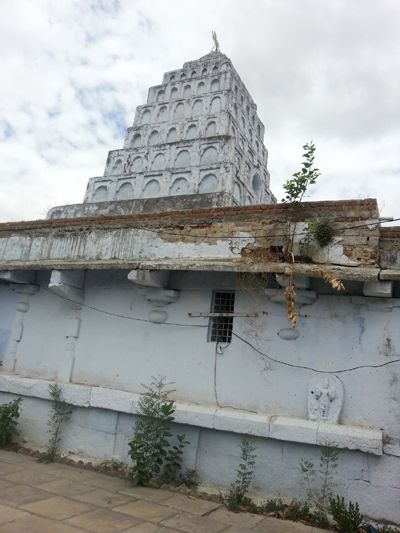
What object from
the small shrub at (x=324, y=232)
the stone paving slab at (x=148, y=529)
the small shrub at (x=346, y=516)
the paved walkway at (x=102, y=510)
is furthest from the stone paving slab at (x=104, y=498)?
the small shrub at (x=324, y=232)

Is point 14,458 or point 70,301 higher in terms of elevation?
point 70,301

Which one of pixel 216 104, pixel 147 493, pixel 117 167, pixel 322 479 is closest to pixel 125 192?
pixel 117 167

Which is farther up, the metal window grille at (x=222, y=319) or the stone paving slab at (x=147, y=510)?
the metal window grille at (x=222, y=319)

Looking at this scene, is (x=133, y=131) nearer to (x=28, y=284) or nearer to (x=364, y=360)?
(x=28, y=284)

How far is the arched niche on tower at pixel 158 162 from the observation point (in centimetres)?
1762

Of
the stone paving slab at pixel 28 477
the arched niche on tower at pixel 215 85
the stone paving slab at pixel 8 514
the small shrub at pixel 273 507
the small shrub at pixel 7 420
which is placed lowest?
the stone paving slab at pixel 8 514

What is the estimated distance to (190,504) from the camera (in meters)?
5.72

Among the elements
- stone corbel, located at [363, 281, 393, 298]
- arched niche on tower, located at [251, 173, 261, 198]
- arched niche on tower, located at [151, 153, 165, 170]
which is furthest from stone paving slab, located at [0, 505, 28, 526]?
arched niche on tower, located at [251, 173, 261, 198]

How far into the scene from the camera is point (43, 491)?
5836mm

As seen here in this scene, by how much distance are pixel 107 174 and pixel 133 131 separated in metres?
2.52

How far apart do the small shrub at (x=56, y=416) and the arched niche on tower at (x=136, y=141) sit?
1374 centimetres

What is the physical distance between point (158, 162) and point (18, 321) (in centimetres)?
1067

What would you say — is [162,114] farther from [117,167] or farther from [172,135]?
[117,167]

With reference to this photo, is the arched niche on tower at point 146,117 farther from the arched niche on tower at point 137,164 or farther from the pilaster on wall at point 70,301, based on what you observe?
the pilaster on wall at point 70,301
